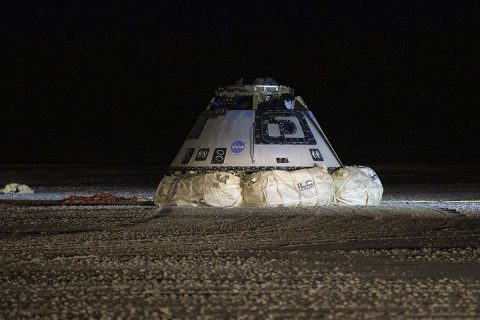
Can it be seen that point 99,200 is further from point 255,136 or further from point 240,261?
point 240,261

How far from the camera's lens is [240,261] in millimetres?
12117

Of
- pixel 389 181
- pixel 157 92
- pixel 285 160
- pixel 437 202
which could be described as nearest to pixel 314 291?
pixel 285 160

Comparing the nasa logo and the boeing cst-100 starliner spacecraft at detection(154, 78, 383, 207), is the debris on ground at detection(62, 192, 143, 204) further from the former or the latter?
the nasa logo

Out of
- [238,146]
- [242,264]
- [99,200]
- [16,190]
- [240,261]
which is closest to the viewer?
[242,264]

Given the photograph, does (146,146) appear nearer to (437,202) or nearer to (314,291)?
(437,202)

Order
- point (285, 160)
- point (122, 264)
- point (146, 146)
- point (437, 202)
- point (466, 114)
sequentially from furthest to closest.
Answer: point (466, 114) < point (146, 146) < point (437, 202) < point (285, 160) < point (122, 264)

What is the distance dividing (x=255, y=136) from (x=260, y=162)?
0.62m

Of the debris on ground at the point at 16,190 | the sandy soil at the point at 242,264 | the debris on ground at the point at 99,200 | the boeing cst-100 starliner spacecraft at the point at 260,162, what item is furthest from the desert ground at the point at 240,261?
the debris on ground at the point at 16,190

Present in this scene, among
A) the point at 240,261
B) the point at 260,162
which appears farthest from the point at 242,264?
the point at 260,162

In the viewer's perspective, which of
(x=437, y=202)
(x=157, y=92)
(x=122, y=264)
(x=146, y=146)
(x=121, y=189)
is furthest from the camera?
(x=157, y=92)

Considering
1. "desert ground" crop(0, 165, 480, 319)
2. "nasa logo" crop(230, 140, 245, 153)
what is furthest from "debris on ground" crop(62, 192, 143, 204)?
"nasa logo" crop(230, 140, 245, 153)

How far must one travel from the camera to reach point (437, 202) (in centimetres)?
2156

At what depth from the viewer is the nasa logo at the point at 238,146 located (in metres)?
20.2

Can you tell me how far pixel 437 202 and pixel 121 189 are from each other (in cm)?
911
